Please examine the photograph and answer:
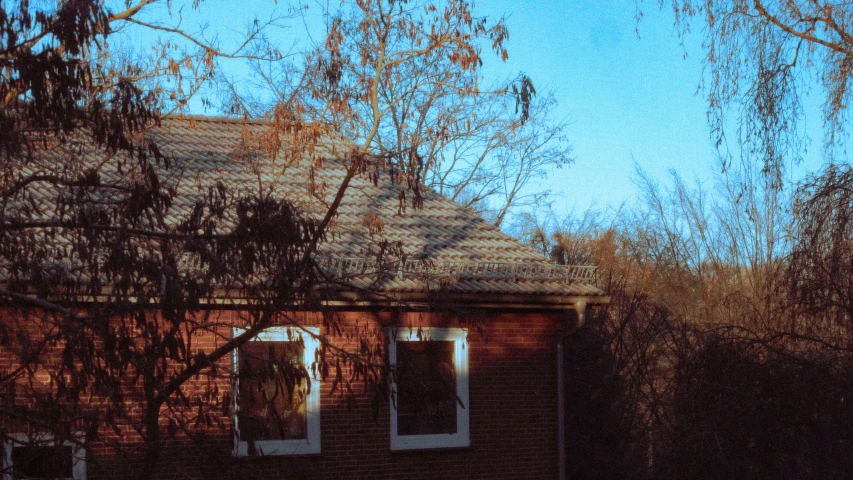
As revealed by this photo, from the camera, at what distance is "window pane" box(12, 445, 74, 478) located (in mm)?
5789

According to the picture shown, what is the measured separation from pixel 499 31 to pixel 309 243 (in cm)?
425

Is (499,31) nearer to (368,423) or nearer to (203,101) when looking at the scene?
(203,101)

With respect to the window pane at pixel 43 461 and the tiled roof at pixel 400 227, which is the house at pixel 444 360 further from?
the window pane at pixel 43 461

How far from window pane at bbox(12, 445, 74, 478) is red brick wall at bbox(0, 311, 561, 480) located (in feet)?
16.1

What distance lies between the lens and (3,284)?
9.77m

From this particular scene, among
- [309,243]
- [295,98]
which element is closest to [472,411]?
[295,98]

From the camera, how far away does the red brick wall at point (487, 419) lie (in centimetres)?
1203

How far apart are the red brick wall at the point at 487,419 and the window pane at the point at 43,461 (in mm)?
4892

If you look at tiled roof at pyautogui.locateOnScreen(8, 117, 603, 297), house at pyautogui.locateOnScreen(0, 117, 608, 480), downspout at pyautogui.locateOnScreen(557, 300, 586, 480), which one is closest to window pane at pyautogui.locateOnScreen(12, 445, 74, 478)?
house at pyautogui.locateOnScreen(0, 117, 608, 480)

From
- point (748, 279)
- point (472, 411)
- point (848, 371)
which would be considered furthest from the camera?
point (748, 279)

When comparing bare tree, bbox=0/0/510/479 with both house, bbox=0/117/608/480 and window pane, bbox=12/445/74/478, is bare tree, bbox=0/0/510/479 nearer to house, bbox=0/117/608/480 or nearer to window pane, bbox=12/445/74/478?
window pane, bbox=12/445/74/478

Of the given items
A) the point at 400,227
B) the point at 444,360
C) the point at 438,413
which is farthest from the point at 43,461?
the point at 400,227

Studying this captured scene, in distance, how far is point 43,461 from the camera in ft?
20.2

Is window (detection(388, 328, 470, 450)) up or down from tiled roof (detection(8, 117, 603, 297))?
down
